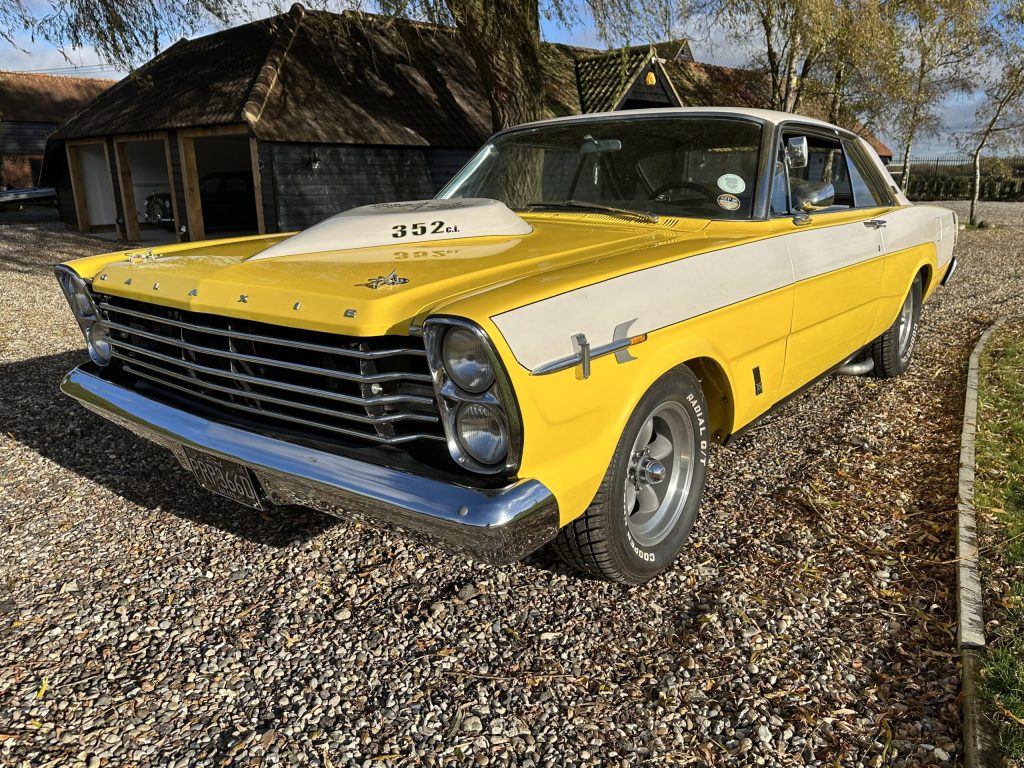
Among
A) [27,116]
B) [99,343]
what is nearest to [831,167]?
[99,343]

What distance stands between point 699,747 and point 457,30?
10240 millimetres

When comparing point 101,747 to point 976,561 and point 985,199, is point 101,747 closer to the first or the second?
point 976,561

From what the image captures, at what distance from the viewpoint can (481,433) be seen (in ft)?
7.29

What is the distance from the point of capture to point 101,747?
2.16 metres

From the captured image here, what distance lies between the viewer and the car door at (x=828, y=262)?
11.6ft

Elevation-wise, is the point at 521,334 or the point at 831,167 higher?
the point at 831,167

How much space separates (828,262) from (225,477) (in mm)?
2883

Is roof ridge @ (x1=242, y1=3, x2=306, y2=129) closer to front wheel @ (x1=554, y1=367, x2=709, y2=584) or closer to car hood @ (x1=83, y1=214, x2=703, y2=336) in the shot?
car hood @ (x1=83, y1=214, x2=703, y2=336)

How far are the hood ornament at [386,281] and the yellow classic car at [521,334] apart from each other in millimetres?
12

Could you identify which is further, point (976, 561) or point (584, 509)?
point (976, 561)

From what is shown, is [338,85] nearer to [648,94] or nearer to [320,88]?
[320,88]

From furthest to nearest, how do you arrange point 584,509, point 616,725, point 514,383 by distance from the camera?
1. point 584,509
2. point 616,725
3. point 514,383

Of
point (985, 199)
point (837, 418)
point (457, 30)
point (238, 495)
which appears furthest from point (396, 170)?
point (985, 199)

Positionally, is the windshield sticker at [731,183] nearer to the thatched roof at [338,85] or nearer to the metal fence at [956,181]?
the thatched roof at [338,85]
